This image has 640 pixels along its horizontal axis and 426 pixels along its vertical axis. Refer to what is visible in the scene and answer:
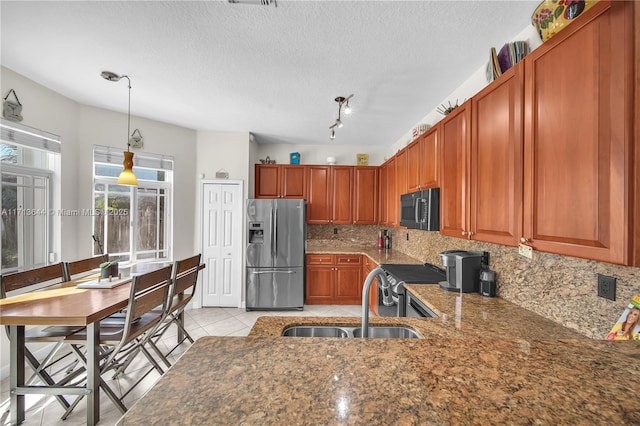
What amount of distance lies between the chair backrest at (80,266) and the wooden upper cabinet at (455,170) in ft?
11.1

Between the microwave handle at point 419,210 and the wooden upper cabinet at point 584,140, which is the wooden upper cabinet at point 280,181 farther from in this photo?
the wooden upper cabinet at point 584,140

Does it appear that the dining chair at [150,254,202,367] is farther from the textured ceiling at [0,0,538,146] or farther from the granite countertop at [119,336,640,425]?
the textured ceiling at [0,0,538,146]

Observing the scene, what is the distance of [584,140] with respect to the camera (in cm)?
95

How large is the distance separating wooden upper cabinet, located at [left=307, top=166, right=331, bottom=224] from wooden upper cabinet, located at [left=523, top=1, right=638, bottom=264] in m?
3.19

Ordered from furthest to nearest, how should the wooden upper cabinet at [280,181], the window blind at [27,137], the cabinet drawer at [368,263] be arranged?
the wooden upper cabinet at [280,181] < the cabinet drawer at [368,263] < the window blind at [27,137]

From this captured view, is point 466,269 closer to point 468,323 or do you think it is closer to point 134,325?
point 468,323

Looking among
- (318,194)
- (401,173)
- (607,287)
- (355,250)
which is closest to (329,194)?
(318,194)

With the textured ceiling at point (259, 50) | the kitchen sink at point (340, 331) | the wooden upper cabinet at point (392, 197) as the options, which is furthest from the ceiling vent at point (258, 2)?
the wooden upper cabinet at point (392, 197)

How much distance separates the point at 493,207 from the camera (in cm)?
146

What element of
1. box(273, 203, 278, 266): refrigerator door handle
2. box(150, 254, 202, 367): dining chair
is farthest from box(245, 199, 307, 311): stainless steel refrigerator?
box(150, 254, 202, 367): dining chair

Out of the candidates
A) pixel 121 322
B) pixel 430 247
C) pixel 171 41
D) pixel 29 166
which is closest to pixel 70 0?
pixel 171 41

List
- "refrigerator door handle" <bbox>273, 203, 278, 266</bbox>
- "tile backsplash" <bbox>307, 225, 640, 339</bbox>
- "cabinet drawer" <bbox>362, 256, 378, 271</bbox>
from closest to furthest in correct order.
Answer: "tile backsplash" <bbox>307, 225, 640, 339</bbox>, "cabinet drawer" <bbox>362, 256, 378, 271</bbox>, "refrigerator door handle" <bbox>273, 203, 278, 266</bbox>

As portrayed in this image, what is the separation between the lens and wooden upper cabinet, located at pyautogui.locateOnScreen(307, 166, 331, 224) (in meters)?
4.26

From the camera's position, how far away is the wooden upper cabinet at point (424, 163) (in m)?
2.19
